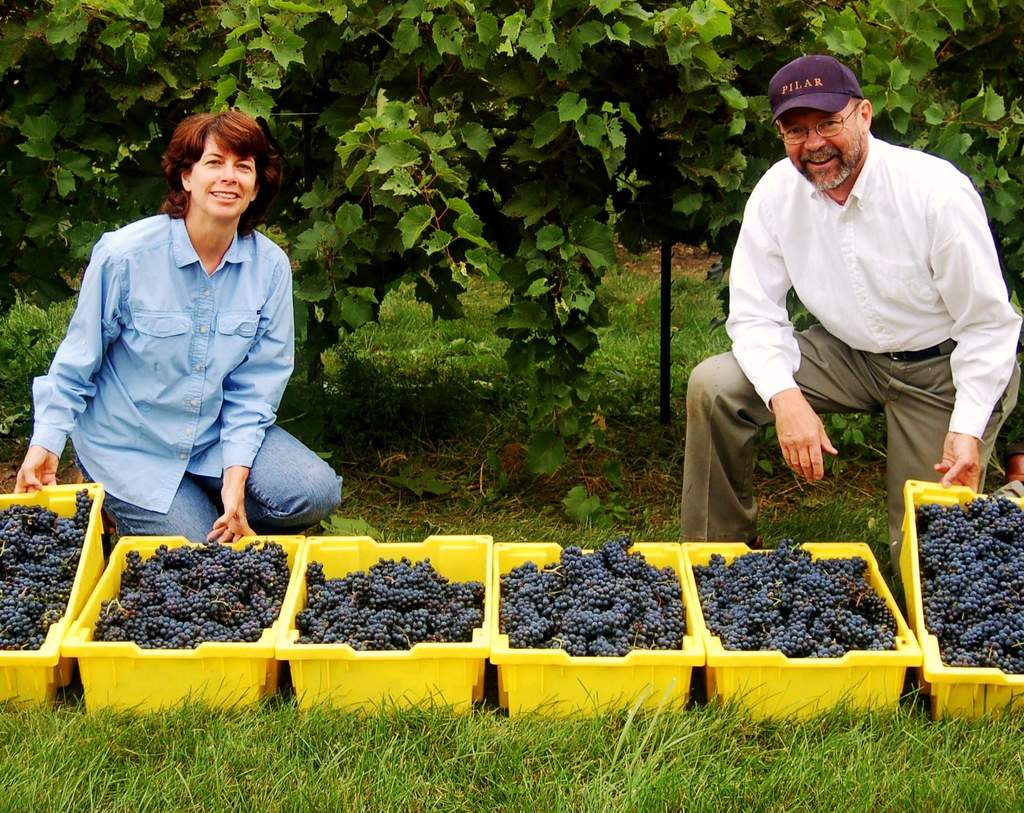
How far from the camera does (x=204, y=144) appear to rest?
3.56 metres

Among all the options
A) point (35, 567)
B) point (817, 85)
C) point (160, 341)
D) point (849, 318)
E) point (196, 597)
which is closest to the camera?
point (196, 597)

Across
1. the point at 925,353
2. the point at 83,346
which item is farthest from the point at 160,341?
the point at 925,353

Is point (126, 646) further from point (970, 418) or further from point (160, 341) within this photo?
point (970, 418)

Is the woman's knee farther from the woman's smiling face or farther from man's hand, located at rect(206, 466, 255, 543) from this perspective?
the woman's smiling face

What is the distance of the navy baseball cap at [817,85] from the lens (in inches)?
132

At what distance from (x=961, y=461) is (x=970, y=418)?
0.40 ft

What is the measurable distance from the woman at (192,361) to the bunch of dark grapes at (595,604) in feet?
2.81

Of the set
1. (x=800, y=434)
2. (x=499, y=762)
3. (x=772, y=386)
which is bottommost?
(x=499, y=762)

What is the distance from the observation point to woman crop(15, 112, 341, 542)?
356 cm

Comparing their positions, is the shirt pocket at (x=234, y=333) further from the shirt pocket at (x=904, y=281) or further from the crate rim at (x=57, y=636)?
the shirt pocket at (x=904, y=281)

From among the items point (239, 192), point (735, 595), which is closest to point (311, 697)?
point (735, 595)

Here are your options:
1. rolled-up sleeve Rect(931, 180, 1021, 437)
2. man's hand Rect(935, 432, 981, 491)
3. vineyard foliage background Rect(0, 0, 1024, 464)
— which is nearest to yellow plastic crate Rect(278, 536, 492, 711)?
vineyard foliage background Rect(0, 0, 1024, 464)

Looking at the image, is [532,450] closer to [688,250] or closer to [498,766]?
[498,766]

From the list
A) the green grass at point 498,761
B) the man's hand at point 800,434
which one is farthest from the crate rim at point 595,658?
the man's hand at point 800,434
